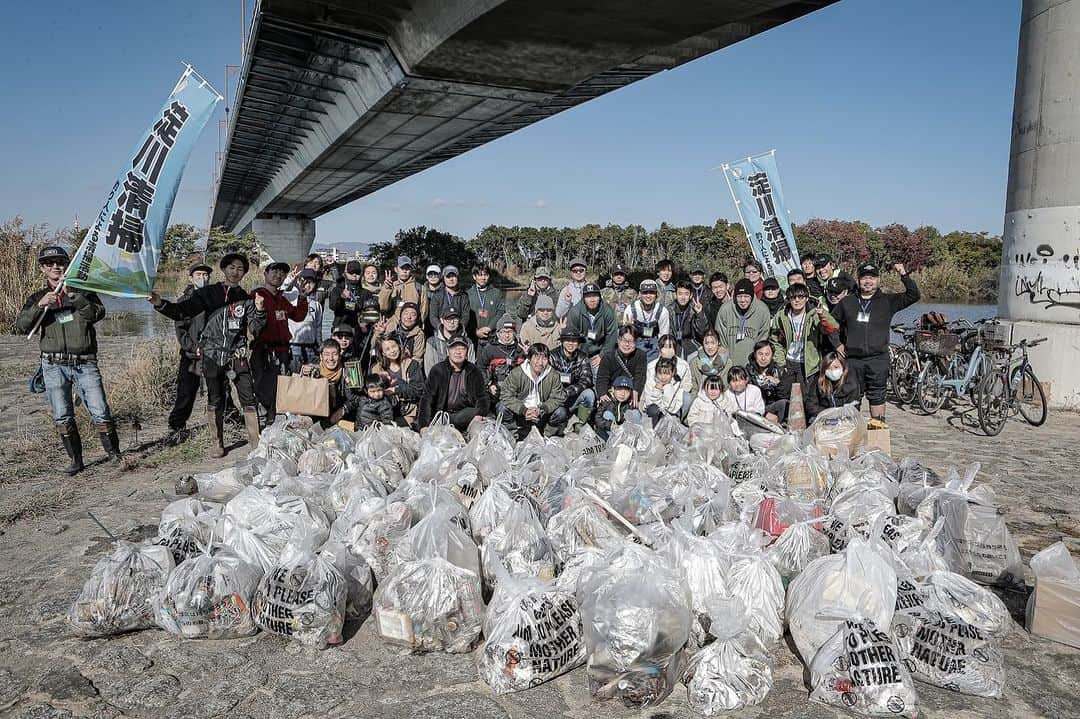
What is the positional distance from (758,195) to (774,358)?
3064mm

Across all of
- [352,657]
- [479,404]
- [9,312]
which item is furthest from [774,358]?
[9,312]

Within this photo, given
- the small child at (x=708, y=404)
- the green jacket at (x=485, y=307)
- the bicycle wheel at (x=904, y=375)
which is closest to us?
the small child at (x=708, y=404)

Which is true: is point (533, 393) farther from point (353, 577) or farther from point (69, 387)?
point (69, 387)

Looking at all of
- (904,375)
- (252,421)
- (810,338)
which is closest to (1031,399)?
(904,375)

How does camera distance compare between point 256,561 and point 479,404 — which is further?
point 479,404

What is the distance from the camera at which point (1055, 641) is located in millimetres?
3094

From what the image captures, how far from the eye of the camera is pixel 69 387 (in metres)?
5.53

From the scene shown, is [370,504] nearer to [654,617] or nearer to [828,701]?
[654,617]

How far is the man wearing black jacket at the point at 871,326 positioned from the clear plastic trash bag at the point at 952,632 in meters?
3.36

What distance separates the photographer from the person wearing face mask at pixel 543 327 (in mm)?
6910

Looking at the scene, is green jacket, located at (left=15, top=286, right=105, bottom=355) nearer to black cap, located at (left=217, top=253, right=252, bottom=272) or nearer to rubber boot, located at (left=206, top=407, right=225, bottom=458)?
black cap, located at (left=217, top=253, right=252, bottom=272)

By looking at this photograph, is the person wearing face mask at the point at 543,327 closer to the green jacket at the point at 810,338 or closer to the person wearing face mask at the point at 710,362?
the person wearing face mask at the point at 710,362

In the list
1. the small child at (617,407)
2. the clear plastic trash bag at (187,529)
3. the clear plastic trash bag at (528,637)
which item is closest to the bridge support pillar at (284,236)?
the small child at (617,407)

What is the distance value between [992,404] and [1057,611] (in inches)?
182
